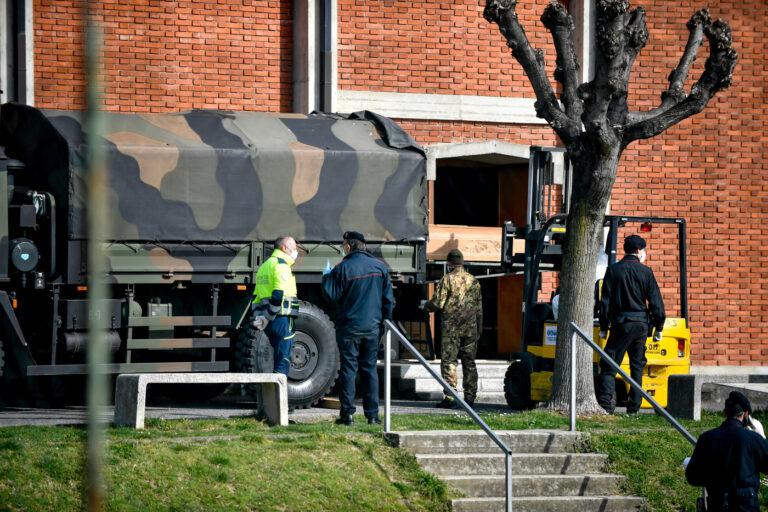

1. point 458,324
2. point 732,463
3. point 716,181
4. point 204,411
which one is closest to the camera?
point 732,463

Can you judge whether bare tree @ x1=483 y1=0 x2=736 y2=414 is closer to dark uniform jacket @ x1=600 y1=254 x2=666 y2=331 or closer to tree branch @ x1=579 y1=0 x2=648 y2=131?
tree branch @ x1=579 y1=0 x2=648 y2=131

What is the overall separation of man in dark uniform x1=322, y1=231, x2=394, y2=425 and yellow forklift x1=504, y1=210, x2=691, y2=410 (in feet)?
9.44

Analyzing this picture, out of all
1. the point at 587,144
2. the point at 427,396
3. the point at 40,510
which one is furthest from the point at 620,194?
the point at 40,510

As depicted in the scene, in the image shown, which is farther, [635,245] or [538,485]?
[635,245]

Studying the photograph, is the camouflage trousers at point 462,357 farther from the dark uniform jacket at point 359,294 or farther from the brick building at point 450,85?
the brick building at point 450,85

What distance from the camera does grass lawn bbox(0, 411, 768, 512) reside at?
802 centimetres

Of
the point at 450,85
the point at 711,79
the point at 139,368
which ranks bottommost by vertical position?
the point at 139,368

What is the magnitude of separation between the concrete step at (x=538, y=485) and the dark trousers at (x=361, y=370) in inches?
60.2

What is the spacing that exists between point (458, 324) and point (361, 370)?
2.73 metres

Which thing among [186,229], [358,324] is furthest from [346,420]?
[186,229]

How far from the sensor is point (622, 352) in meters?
12.2

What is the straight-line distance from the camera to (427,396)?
14.9 m

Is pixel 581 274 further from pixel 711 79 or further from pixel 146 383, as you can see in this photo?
pixel 146 383

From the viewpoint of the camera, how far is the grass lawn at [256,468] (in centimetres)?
802
